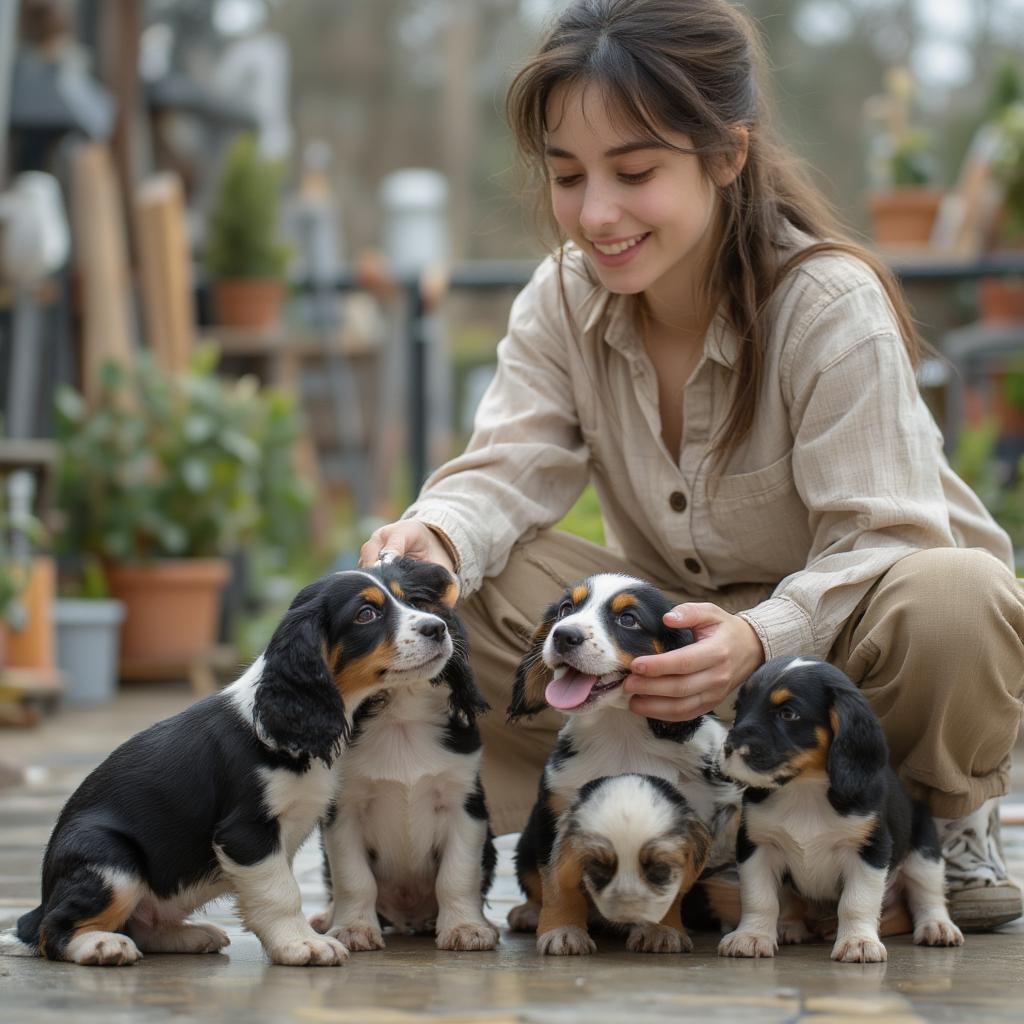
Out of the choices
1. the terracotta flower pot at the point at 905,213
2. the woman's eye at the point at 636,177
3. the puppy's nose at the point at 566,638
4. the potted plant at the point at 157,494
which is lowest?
the potted plant at the point at 157,494

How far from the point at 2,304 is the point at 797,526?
576 cm

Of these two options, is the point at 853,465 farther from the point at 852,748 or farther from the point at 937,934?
the point at 937,934

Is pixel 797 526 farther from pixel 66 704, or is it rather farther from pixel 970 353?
pixel 970 353

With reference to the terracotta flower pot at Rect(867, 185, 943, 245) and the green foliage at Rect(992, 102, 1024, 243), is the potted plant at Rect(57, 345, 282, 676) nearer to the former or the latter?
the terracotta flower pot at Rect(867, 185, 943, 245)

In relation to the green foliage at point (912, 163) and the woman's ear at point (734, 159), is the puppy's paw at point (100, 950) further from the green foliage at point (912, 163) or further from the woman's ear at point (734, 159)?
the green foliage at point (912, 163)

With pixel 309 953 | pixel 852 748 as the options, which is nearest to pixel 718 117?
pixel 852 748

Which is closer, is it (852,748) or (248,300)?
(852,748)

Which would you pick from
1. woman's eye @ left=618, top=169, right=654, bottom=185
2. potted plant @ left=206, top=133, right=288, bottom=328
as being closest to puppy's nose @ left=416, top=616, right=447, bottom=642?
woman's eye @ left=618, top=169, right=654, bottom=185

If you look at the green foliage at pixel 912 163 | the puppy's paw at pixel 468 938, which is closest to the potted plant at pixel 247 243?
the green foliage at pixel 912 163

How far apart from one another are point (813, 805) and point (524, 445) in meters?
1.19

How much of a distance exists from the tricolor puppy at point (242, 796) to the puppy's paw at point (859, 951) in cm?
85

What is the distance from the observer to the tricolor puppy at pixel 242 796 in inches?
117

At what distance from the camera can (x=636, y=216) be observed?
11.5ft

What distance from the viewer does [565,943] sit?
310cm
